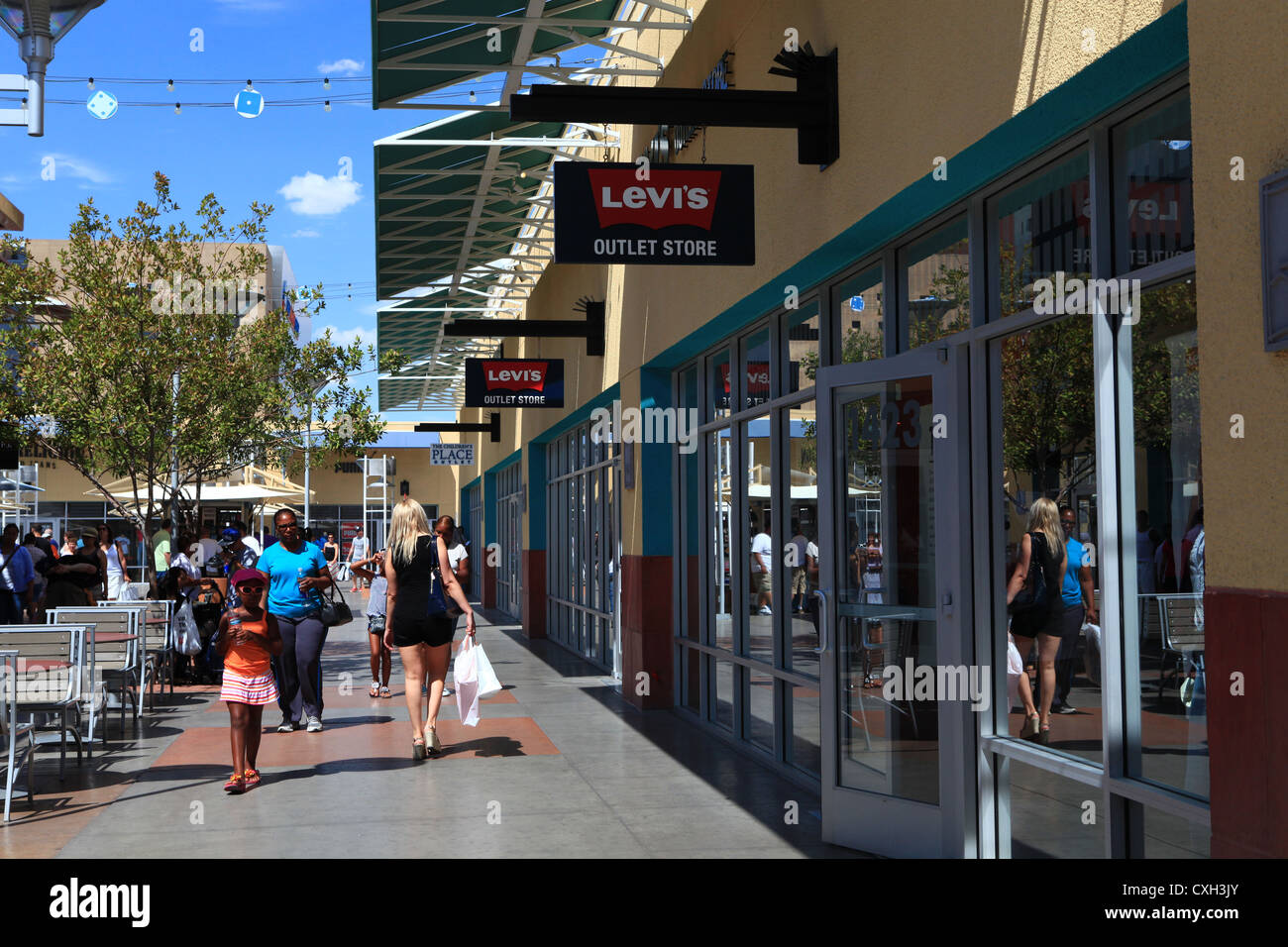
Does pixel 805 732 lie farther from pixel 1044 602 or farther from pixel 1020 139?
pixel 1020 139

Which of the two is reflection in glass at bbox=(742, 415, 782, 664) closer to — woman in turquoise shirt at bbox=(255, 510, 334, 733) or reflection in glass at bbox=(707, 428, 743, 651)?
reflection in glass at bbox=(707, 428, 743, 651)

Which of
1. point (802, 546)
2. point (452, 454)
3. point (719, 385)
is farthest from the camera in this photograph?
point (452, 454)

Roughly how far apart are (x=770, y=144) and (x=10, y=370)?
1112 cm

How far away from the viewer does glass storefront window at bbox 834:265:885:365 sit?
7348 millimetres

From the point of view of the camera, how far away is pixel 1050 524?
5465 mm

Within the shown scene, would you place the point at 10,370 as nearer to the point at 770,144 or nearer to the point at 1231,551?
the point at 770,144

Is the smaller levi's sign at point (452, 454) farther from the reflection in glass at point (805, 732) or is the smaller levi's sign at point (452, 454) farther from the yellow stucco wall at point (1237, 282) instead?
the yellow stucco wall at point (1237, 282)

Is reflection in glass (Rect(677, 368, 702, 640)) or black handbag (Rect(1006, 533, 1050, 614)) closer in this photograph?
black handbag (Rect(1006, 533, 1050, 614))

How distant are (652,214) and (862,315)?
52.4 inches

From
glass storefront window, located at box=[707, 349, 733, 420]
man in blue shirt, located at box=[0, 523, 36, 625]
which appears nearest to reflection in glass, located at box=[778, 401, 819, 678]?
glass storefront window, located at box=[707, 349, 733, 420]

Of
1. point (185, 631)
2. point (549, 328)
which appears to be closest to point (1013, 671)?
point (549, 328)

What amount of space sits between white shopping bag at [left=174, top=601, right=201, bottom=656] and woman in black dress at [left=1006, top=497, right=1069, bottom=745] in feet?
35.2

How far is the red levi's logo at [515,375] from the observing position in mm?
16625
